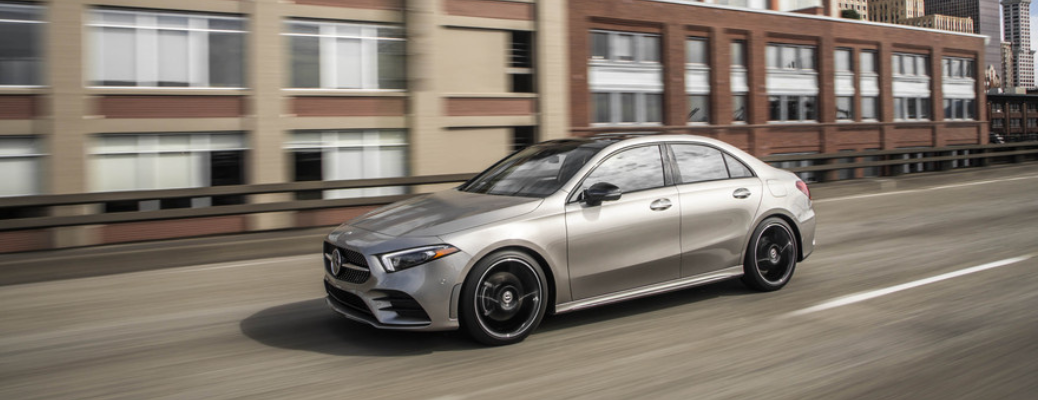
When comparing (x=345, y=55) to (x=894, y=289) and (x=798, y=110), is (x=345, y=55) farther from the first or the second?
(x=798, y=110)

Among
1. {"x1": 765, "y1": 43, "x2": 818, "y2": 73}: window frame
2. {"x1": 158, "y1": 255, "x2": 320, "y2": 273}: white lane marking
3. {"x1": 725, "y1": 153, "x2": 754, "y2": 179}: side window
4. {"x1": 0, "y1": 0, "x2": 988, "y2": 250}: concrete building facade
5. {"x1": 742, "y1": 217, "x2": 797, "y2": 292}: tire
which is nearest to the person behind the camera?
{"x1": 742, "y1": 217, "x2": 797, "y2": 292}: tire

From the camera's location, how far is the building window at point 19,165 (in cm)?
Result: 1844

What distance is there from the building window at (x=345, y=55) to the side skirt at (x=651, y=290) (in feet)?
58.4

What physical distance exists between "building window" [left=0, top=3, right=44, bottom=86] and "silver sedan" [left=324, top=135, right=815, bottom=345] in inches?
641

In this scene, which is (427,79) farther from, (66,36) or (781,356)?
(781,356)

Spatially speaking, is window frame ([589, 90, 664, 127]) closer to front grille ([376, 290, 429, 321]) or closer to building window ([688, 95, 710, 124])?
building window ([688, 95, 710, 124])

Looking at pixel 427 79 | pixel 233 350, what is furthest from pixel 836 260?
pixel 427 79

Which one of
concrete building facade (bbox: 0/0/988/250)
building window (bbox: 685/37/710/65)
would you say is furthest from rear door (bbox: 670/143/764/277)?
building window (bbox: 685/37/710/65)

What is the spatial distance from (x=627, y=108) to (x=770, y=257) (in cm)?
2655

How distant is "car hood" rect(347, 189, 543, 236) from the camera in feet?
16.7

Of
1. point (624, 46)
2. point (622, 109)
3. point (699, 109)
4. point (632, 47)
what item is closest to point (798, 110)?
point (699, 109)

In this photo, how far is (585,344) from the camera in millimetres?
5219

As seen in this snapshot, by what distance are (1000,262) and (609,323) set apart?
4.64 meters

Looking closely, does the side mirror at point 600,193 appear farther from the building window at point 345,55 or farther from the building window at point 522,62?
the building window at point 522,62
